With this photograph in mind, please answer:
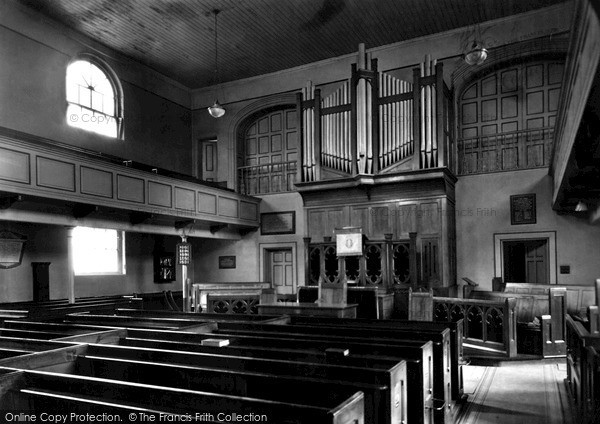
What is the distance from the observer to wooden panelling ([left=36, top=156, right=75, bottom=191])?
25.1 feet

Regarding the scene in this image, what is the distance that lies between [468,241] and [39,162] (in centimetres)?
876

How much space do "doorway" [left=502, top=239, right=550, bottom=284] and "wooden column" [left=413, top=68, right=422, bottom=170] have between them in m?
2.75

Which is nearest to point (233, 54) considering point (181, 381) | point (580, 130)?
point (580, 130)

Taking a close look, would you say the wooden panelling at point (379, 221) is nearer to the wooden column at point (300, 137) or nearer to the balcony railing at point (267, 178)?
the wooden column at point (300, 137)

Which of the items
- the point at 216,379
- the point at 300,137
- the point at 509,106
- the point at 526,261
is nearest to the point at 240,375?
the point at 216,379

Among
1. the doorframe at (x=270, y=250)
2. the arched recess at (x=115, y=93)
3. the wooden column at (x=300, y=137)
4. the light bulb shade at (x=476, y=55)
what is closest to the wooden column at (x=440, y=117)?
the light bulb shade at (x=476, y=55)

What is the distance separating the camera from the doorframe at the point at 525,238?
984 centimetres

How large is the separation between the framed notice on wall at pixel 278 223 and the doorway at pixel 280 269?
1.84 feet

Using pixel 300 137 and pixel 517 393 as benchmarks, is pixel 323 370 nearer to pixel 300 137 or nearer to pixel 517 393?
pixel 517 393

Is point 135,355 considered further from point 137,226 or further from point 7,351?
point 137,226

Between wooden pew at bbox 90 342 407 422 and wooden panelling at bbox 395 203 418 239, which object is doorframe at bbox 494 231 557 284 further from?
wooden pew at bbox 90 342 407 422

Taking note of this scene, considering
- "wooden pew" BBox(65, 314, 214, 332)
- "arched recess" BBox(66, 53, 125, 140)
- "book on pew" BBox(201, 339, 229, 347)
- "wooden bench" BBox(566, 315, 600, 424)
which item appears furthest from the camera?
"arched recess" BBox(66, 53, 125, 140)

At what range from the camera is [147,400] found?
7.97 feet

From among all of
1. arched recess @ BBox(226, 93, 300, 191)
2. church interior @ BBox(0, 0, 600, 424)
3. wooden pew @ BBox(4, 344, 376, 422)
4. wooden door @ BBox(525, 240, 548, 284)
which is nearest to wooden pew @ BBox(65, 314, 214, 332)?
church interior @ BBox(0, 0, 600, 424)
